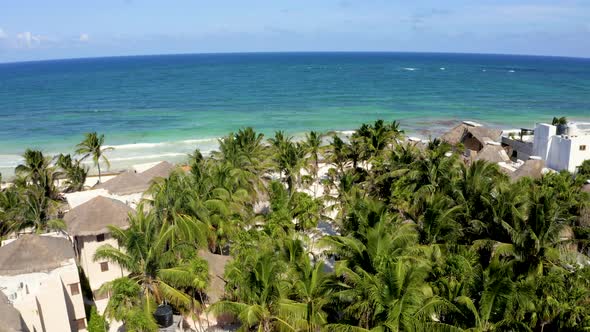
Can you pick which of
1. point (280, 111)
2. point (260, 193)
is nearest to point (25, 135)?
point (280, 111)

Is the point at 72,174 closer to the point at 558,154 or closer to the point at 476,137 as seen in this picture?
the point at 476,137

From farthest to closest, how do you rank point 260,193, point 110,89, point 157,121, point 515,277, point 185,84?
point 185,84, point 110,89, point 157,121, point 260,193, point 515,277

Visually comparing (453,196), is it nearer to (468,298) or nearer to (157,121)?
(468,298)

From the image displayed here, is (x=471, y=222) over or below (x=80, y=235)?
over

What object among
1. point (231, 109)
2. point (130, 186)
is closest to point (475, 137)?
point (130, 186)

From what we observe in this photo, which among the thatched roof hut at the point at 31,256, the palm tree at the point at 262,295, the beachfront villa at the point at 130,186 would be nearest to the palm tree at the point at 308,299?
the palm tree at the point at 262,295

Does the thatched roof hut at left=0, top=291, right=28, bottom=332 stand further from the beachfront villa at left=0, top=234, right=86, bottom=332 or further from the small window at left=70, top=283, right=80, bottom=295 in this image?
the small window at left=70, top=283, right=80, bottom=295
